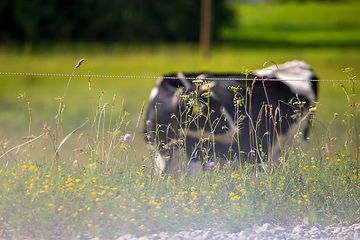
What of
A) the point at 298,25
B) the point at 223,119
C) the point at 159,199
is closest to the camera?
the point at 159,199

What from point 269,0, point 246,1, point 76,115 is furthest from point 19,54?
point 269,0

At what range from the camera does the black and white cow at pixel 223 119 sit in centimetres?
379

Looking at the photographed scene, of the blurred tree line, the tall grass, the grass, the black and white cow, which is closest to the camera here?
the tall grass

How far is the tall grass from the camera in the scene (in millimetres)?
2957

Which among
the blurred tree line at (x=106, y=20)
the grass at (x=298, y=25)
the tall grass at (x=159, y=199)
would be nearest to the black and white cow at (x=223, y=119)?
the tall grass at (x=159, y=199)

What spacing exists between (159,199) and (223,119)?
1.05 metres

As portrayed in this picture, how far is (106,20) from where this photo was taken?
21625mm

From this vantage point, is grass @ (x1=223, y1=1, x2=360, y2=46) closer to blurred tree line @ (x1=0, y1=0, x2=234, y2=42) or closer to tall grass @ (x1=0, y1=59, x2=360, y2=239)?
blurred tree line @ (x1=0, y1=0, x2=234, y2=42)

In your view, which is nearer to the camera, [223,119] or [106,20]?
[223,119]

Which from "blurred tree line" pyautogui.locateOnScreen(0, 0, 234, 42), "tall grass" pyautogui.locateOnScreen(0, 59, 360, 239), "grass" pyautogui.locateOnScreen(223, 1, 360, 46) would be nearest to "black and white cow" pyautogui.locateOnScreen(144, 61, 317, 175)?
"tall grass" pyautogui.locateOnScreen(0, 59, 360, 239)

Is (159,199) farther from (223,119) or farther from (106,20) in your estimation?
(106,20)

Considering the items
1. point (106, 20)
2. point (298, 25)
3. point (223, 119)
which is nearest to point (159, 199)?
point (223, 119)

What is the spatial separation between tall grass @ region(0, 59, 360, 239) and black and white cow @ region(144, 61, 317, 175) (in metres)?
0.33

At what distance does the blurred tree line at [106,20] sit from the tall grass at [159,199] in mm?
17618
